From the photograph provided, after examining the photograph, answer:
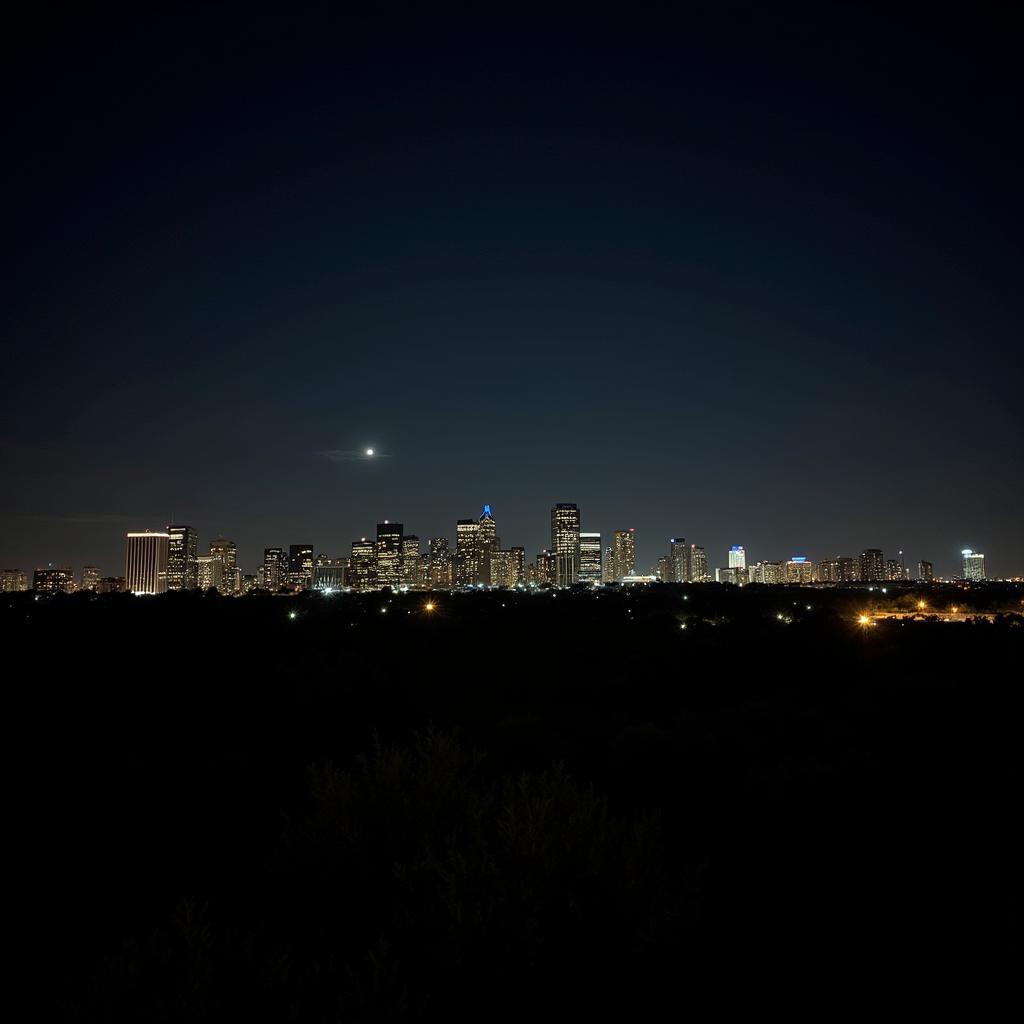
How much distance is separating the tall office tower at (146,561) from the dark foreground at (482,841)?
6882 inches

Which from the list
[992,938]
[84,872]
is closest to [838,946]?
[992,938]

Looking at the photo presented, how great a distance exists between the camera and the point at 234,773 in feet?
42.2

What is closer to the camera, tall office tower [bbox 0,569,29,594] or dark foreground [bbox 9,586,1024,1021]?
dark foreground [bbox 9,586,1024,1021]

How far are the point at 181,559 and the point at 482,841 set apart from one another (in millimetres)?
202407

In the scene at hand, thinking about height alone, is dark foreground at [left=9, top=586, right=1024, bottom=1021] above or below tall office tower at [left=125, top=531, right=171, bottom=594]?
below

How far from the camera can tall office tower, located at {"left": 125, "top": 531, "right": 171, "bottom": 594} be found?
183 meters

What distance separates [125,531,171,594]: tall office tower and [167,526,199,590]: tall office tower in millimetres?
1725

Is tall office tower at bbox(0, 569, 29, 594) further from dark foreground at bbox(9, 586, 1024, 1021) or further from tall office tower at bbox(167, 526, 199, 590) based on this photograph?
dark foreground at bbox(9, 586, 1024, 1021)

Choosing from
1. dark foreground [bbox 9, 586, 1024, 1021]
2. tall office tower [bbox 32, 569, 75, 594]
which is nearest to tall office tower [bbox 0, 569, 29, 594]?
tall office tower [bbox 32, 569, 75, 594]

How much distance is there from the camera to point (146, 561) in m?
185

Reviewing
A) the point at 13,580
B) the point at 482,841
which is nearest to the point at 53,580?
the point at 13,580

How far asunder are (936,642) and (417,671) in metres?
25.8

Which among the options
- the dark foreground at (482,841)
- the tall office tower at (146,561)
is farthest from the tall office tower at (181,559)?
the dark foreground at (482,841)

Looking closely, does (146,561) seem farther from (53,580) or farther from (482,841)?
(482,841)
